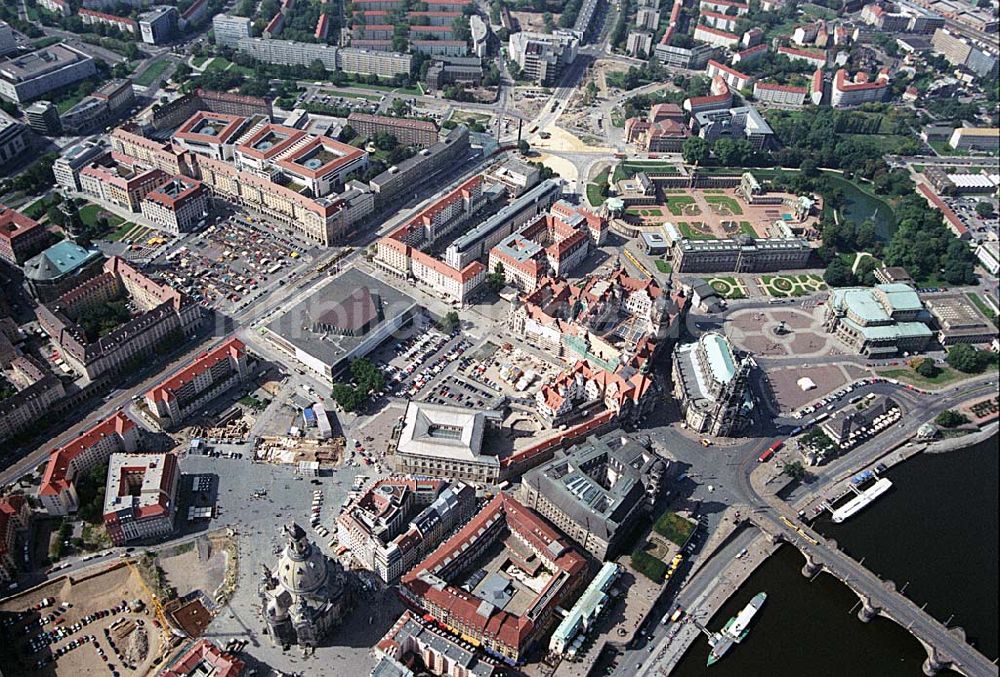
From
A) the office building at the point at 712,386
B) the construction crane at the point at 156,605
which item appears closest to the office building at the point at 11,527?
the construction crane at the point at 156,605

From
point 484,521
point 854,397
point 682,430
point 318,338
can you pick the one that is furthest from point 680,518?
point 318,338

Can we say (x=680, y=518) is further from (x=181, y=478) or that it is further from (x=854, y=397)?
(x=181, y=478)

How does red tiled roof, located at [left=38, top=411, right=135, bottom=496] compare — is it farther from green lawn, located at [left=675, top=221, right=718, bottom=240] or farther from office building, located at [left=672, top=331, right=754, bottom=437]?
green lawn, located at [left=675, top=221, right=718, bottom=240]

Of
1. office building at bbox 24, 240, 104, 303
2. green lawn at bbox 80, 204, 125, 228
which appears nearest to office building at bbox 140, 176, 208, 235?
green lawn at bbox 80, 204, 125, 228

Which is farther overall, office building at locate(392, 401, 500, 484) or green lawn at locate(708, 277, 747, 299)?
green lawn at locate(708, 277, 747, 299)

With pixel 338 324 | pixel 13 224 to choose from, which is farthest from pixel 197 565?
pixel 13 224

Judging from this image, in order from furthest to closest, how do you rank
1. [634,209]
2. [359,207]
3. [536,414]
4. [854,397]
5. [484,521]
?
[634,209]
[359,207]
[854,397]
[536,414]
[484,521]

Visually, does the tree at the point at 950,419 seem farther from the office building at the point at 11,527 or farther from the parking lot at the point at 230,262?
the office building at the point at 11,527
